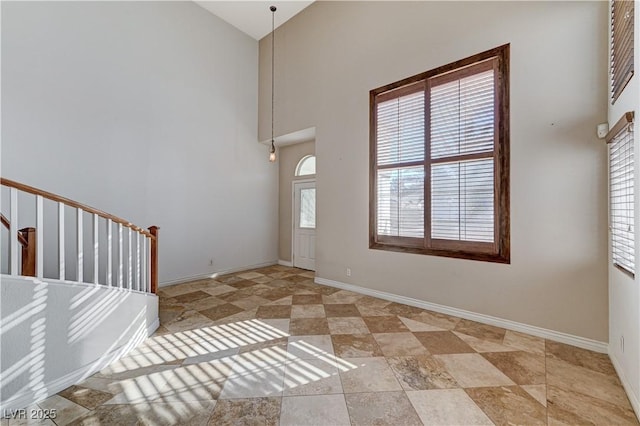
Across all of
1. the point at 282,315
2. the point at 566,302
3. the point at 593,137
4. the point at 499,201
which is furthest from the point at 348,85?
the point at 566,302

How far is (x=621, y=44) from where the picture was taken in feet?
7.16

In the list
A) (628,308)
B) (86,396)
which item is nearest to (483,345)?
(628,308)

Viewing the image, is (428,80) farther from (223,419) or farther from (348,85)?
(223,419)

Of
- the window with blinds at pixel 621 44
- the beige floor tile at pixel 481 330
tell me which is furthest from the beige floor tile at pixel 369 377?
the window with blinds at pixel 621 44

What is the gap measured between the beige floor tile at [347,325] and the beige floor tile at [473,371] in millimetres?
860

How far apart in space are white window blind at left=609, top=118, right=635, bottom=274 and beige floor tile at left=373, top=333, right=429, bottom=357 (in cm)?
179

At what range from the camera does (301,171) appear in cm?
629

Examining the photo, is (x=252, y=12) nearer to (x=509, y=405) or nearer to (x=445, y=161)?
(x=445, y=161)

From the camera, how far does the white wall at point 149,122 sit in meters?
3.50

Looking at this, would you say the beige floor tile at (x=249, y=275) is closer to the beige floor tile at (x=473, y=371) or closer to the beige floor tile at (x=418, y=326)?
the beige floor tile at (x=418, y=326)

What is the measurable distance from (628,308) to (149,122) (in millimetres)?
6437

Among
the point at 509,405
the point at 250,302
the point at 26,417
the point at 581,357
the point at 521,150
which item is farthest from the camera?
the point at 250,302

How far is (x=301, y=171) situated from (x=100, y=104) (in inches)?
151

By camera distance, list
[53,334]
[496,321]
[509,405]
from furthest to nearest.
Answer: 1. [496,321]
2. [53,334]
3. [509,405]
